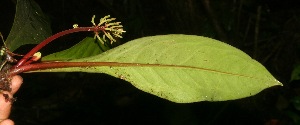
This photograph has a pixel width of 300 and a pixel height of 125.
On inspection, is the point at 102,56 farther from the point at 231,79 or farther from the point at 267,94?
the point at 267,94

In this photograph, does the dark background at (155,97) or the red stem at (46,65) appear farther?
the dark background at (155,97)

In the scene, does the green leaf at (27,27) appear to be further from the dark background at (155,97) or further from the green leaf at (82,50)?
the dark background at (155,97)

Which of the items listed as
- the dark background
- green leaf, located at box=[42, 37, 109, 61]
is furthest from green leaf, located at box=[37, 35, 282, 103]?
the dark background

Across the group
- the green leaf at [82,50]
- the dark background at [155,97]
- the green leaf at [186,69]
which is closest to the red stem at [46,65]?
the green leaf at [186,69]

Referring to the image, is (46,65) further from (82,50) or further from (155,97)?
(155,97)

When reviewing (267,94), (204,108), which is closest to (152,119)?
(204,108)

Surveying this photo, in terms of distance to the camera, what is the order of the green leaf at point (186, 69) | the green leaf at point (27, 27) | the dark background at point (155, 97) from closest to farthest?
the green leaf at point (186, 69) → the green leaf at point (27, 27) → the dark background at point (155, 97)

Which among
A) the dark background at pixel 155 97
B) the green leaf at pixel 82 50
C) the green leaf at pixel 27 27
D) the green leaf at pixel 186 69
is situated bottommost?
the dark background at pixel 155 97
